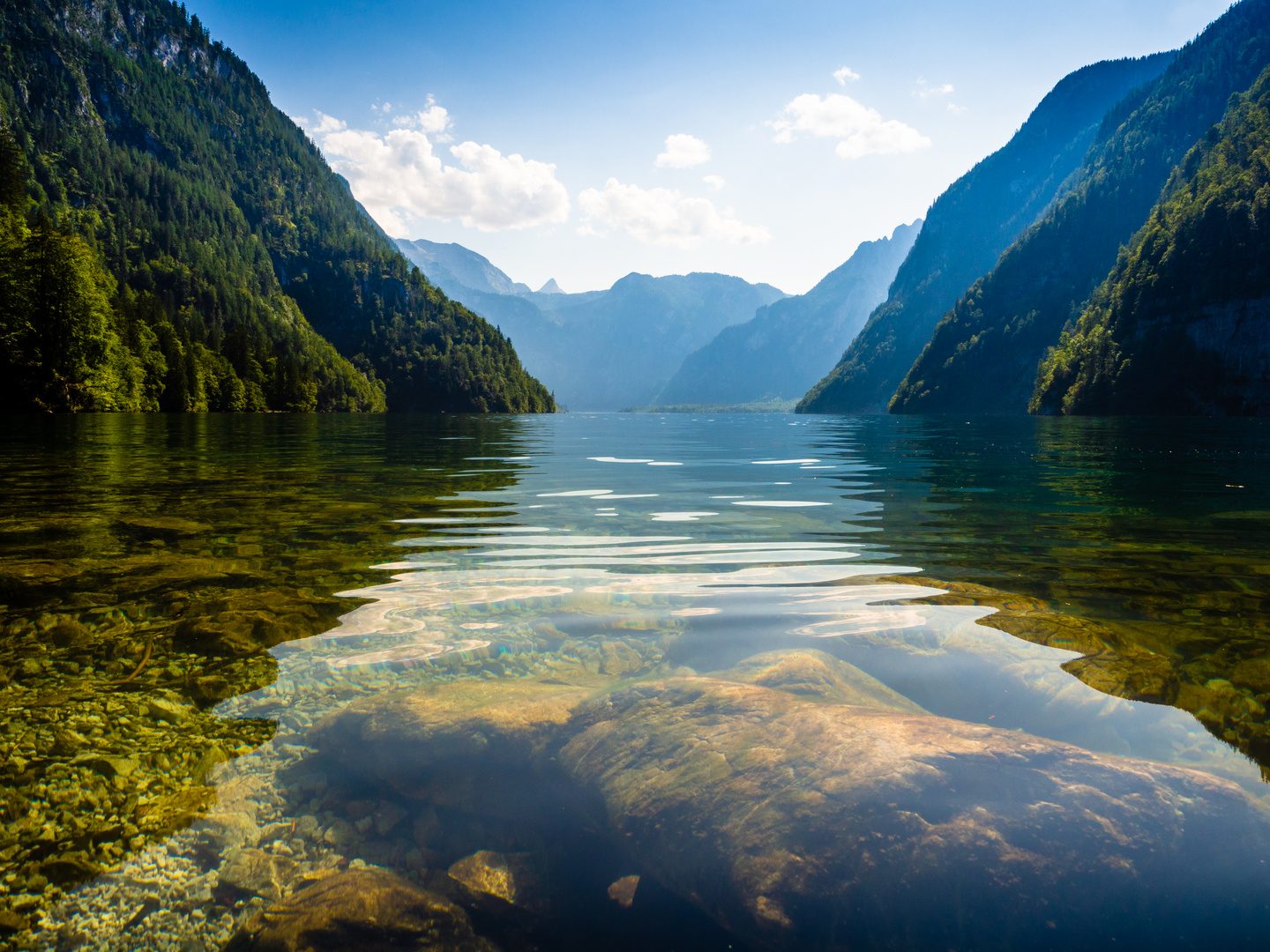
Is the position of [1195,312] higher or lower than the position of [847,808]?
higher

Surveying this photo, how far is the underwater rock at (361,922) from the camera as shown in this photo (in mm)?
2385

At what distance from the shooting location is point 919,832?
2.91 metres

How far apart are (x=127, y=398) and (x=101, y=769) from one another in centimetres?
7899

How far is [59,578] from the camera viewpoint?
6.71m

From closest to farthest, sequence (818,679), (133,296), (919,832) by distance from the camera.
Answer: (919,832)
(818,679)
(133,296)

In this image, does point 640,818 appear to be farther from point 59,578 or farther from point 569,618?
point 59,578

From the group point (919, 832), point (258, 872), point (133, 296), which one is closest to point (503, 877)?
point (258, 872)

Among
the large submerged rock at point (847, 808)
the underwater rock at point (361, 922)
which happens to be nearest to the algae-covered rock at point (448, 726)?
the large submerged rock at point (847, 808)

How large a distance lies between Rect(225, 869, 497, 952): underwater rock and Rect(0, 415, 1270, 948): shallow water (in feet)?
0.32

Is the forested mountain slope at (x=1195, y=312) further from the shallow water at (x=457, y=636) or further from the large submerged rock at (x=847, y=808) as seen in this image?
the large submerged rock at (x=847, y=808)

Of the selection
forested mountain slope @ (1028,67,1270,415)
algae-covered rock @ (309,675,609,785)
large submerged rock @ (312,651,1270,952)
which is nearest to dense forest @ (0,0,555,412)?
algae-covered rock @ (309,675,609,785)

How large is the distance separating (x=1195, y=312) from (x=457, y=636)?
157 metres

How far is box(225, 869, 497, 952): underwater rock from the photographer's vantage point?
238 centimetres

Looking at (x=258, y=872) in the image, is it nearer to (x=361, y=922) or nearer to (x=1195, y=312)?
(x=361, y=922)
